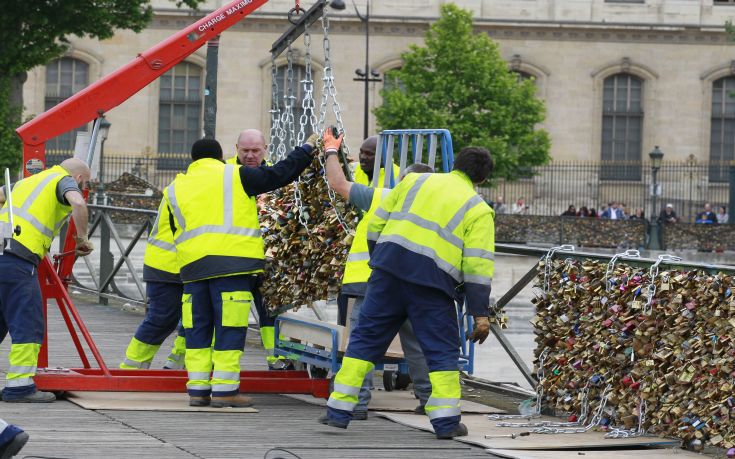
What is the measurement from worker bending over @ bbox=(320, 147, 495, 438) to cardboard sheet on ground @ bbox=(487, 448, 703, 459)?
503mm

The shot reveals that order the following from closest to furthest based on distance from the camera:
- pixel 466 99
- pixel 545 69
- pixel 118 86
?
pixel 118 86
pixel 466 99
pixel 545 69

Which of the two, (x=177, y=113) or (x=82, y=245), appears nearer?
(x=82, y=245)

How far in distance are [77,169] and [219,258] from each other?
113 centimetres

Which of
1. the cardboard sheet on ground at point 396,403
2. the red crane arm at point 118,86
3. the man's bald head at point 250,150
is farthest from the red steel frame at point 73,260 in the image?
the man's bald head at point 250,150

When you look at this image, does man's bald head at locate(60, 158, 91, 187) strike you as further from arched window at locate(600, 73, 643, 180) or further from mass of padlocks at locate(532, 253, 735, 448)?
arched window at locate(600, 73, 643, 180)

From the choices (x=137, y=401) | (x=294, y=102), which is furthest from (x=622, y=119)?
(x=137, y=401)

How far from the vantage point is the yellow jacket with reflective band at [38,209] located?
31.1 ft

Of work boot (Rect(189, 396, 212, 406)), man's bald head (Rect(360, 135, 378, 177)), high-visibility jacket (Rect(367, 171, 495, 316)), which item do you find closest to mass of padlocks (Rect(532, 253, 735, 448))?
high-visibility jacket (Rect(367, 171, 495, 316))

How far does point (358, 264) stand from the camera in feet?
31.4

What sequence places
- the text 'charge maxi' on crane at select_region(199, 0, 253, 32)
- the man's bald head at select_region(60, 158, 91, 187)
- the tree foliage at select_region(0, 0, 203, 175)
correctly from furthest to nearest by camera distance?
1. the tree foliage at select_region(0, 0, 203, 175)
2. the text 'charge maxi' on crane at select_region(199, 0, 253, 32)
3. the man's bald head at select_region(60, 158, 91, 187)

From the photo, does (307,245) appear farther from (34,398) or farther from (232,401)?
(34,398)

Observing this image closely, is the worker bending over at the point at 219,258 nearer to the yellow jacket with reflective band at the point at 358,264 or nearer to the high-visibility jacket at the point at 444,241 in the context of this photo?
the yellow jacket with reflective band at the point at 358,264

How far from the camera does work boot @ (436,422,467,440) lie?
337 inches

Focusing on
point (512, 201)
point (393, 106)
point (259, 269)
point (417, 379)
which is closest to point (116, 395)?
point (259, 269)
